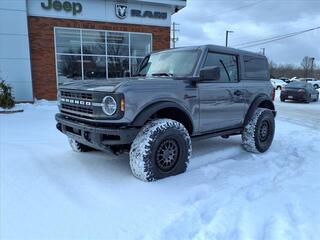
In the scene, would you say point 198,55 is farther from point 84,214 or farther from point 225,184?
point 84,214

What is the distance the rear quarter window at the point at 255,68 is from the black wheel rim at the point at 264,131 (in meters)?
0.94

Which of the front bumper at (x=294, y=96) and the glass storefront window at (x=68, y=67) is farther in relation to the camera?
the front bumper at (x=294, y=96)

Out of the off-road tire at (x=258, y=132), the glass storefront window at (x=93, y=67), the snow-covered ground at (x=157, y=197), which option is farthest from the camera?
the glass storefront window at (x=93, y=67)

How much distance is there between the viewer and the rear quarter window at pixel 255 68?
595 centimetres

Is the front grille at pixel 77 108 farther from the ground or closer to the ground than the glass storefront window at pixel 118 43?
closer to the ground

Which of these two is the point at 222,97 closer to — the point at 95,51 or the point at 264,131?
the point at 264,131

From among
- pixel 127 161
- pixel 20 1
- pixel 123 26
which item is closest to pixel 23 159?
pixel 127 161

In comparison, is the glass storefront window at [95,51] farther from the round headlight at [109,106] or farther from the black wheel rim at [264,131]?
the round headlight at [109,106]

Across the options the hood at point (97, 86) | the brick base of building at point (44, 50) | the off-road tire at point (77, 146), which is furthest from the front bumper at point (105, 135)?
the brick base of building at point (44, 50)

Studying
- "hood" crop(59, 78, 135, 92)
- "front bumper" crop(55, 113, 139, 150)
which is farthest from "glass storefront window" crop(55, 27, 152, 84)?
"front bumper" crop(55, 113, 139, 150)

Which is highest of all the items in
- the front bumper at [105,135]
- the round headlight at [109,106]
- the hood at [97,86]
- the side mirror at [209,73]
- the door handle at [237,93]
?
the side mirror at [209,73]

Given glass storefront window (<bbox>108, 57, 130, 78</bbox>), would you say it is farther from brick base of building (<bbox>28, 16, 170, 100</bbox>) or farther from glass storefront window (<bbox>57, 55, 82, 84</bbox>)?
brick base of building (<bbox>28, 16, 170, 100</bbox>)

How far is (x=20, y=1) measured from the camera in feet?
42.6

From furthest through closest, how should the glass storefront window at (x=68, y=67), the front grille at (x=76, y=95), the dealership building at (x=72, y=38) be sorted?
the glass storefront window at (x=68, y=67) < the dealership building at (x=72, y=38) < the front grille at (x=76, y=95)
